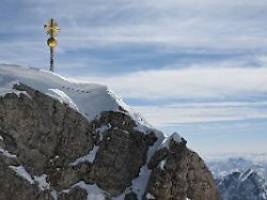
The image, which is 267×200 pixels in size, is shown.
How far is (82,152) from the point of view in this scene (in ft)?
257

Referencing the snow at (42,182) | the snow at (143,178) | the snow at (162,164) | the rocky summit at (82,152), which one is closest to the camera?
the snow at (42,182)

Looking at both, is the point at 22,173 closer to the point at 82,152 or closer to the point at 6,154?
the point at 6,154

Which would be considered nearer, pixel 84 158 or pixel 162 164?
pixel 162 164

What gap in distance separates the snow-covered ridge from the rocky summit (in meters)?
0.16

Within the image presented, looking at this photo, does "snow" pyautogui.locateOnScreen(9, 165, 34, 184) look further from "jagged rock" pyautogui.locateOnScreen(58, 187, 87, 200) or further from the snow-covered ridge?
the snow-covered ridge


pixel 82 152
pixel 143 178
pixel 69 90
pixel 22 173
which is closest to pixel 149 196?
pixel 143 178

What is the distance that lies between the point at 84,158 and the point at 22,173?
951 centimetres

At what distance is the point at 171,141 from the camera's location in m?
78.2

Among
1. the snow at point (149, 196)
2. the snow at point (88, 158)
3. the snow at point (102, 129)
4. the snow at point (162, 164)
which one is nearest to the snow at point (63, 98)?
the snow at point (102, 129)

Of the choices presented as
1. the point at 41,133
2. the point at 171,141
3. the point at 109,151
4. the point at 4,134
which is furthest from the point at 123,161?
the point at 4,134

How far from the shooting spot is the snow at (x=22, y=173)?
7194 cm

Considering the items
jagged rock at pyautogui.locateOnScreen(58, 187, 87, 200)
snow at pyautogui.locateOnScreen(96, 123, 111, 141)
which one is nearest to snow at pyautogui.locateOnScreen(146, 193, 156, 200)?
jagged rock at pyautogui.locateOnScreen(58, 187, 87, 200)

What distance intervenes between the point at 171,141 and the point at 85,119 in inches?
499

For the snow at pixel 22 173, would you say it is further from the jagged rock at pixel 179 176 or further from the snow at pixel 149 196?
the jagged rock at pixel 179 176
